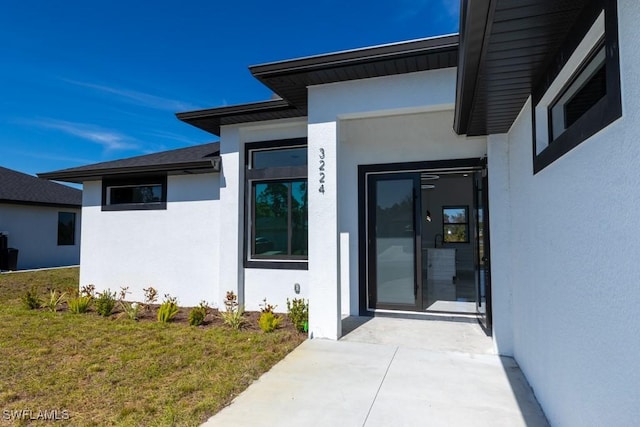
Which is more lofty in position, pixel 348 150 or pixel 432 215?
pixel 348 150

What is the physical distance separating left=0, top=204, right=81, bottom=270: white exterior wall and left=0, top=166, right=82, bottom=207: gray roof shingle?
1.53 feet

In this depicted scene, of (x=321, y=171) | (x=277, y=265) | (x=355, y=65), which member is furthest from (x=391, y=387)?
(x=355, y=65)

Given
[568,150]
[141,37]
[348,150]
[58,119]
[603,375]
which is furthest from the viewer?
[58,119]

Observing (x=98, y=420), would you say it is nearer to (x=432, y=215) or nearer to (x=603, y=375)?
(x=603, y=375)

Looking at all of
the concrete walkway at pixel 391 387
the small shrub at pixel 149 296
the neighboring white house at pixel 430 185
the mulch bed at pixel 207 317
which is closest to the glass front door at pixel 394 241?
the neighboring white house at pixel 430 185

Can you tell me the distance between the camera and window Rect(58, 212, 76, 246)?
18188 mm

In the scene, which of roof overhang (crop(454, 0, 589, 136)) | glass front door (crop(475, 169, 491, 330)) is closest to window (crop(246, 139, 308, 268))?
glass front door (crop(475, 169, 491, 330))

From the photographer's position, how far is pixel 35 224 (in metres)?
17.0

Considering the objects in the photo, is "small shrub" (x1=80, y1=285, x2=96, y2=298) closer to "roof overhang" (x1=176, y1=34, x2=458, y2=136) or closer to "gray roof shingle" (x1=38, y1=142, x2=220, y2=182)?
"gray roof shingle" (x1=38, y1=142, x2=220, y2=182)

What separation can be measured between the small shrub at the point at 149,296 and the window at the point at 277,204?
233cm

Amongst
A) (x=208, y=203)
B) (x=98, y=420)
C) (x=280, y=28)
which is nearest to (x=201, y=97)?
(x=280, y=28)

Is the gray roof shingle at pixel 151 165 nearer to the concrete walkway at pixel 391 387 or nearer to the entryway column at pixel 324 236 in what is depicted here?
the entryway column at pixel 324 236

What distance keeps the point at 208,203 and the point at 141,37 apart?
8.19 meters

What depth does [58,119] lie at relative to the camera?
2370 cm
